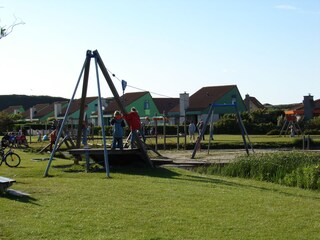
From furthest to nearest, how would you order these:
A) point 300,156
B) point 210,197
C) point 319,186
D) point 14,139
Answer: point 14,139, point 300,156, point 319,186, point 210,197

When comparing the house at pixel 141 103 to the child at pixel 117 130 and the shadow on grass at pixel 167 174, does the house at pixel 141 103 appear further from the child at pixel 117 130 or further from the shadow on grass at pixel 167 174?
the shadow on grass at pixel 167 174

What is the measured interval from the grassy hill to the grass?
411 feet

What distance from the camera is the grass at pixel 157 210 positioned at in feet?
25.7

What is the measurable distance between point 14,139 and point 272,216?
28058 mm

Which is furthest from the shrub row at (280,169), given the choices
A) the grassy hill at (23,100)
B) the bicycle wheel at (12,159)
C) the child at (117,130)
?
the grassy hill at (23,100)

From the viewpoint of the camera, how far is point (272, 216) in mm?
9125

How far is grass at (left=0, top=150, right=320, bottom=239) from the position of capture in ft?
25.7

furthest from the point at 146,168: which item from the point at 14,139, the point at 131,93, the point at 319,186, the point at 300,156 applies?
the point at 131,93

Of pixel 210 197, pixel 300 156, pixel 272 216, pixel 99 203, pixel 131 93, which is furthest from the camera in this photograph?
pixel 131 93

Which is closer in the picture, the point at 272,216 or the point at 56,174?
the point at 272,216

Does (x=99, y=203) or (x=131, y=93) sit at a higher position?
(x=131, y=93)

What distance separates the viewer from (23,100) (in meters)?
138

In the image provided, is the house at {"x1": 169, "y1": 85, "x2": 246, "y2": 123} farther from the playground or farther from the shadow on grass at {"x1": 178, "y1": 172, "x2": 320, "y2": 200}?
the playground

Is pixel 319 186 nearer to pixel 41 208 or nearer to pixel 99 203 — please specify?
pixel 99 203
